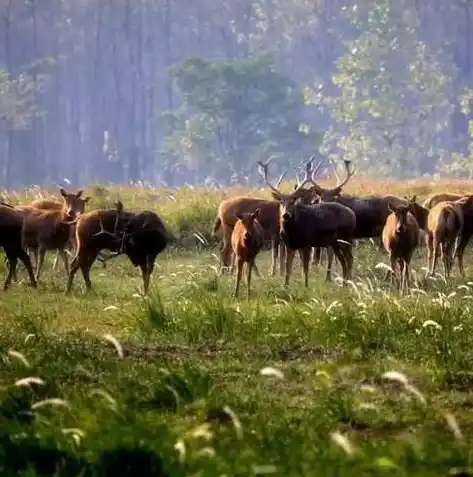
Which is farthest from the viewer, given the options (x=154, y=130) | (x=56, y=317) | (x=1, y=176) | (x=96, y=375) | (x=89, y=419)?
(x=154, y=130)

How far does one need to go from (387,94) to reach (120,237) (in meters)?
38.1

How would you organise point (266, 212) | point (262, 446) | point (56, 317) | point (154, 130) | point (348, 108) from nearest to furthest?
1. point (262, 446)
2. point (56, 317)
3. point (266, 212)
4. point (348, 108)
5. point (154, 130)

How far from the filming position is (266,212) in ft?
54.9

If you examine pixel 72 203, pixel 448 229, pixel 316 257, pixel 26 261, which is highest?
pixel 72 203

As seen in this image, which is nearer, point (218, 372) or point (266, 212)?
point (218, 372)

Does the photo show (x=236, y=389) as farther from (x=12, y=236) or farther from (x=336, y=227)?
(x=336, y=227)

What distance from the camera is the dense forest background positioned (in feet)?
168

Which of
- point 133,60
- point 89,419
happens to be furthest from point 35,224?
point 133,60

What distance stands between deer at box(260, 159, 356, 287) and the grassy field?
2.37m

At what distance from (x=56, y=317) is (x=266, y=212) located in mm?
6453

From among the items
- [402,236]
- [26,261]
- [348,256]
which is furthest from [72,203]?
[402,236]

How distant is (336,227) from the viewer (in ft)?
50.2

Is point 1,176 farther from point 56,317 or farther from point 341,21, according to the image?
point 56,317

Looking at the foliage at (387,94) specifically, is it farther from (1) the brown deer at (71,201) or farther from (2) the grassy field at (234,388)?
(2) the grassy field at (234,388)
